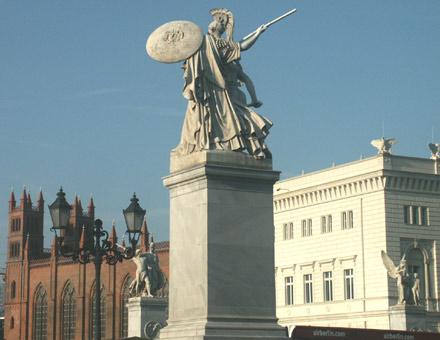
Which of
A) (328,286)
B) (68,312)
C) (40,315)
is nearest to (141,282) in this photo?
(328,286)

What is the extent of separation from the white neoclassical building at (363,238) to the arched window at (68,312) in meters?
62.3

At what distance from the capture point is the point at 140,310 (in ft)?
112

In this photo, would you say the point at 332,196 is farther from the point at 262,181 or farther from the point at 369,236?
the point at 262,181

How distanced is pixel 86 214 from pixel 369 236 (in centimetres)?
9434

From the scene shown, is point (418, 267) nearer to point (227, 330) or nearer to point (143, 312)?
point (143, 312)

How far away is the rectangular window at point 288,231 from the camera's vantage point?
84.1m

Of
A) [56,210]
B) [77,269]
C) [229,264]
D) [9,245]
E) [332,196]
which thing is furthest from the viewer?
[9,245]

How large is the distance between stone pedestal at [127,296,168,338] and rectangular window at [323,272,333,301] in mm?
44841

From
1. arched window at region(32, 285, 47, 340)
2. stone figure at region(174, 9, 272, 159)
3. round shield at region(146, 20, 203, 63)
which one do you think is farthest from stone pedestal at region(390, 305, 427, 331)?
arched window at region(32, 285, 47, 340)

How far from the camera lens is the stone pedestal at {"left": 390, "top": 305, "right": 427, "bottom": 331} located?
42719 mm

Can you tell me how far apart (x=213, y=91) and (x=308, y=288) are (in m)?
62.6

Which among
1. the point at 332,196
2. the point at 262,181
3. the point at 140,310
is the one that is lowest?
the point at 140,310

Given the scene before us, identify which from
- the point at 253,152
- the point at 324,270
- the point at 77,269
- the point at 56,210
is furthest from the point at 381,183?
the point at 77,269

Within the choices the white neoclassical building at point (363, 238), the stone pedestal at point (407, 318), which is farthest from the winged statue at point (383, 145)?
the stone pedestal at point (407, 318)
